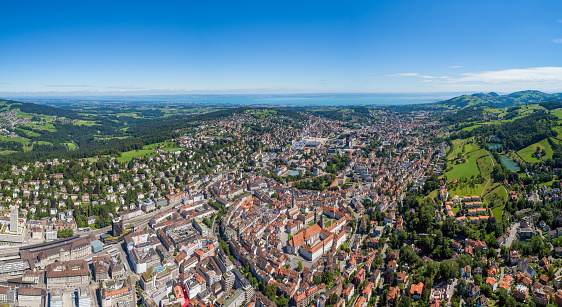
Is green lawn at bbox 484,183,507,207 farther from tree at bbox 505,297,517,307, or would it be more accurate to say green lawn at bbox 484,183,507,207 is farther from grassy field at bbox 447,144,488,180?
tree at bbox 505,297,517,307

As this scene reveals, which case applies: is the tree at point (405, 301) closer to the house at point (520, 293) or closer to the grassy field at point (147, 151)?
the house at point (520, 293)

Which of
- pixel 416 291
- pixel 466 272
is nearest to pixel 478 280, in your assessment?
pixel 466 272

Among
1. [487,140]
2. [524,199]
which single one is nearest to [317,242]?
[524,199]

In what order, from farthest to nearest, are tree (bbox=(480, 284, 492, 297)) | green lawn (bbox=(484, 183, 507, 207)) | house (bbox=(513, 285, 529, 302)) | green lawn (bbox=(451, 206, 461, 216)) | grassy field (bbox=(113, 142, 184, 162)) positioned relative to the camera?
grassy field (bbox=(113, 142, 184, 162)), green lawn (bbox=(484, 183, 507, 207)), green lawn (bbox=(451, 206, 461, 216)), tree (bbox=(480, 284, 492, 297)), house (bbox=(513, 285, 529, 302))

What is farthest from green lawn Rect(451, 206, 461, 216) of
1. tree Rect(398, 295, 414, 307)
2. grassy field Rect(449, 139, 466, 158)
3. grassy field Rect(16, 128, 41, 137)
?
grassy field Rect(16, 128, 41, 137)

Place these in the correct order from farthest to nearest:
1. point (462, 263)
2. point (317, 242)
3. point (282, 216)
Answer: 1. point (282, 216)
2. point (317, 242)
3. point (462, 263)

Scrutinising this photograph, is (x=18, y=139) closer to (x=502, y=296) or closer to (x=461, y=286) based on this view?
(x=461, y=286)

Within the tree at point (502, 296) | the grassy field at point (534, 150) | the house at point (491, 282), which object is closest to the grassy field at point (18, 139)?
the house at point (491, 282)

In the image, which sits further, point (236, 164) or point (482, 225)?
point (236, 164)

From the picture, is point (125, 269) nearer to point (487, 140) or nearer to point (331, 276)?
point (331, 276)
